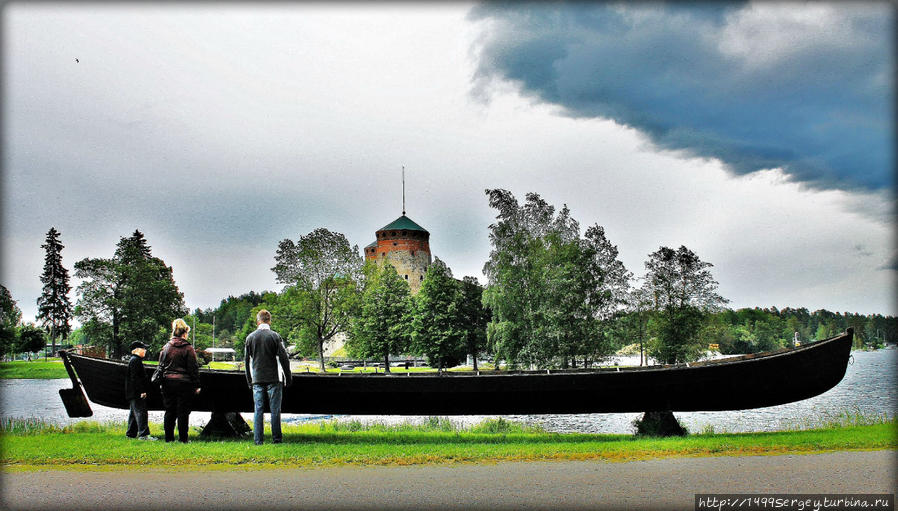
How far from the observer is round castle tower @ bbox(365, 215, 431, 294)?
5394 cm

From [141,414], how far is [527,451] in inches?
221

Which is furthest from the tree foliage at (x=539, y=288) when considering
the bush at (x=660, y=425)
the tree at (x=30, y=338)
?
the tree at (x=30, y=338)

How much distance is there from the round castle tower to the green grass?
27107mm

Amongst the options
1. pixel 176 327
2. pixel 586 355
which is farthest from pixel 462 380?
pixel 586 355

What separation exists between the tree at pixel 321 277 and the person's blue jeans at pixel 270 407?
29.4 m

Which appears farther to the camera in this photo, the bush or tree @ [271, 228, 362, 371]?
tree @ [271, 228, 362, 371]

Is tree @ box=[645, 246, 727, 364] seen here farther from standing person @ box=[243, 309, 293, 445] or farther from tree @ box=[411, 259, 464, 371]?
standing person @ box=[243, 309, 293, 445]

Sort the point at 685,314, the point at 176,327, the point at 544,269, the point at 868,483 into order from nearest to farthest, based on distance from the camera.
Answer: the point at 868,483, the point at 176,327, the point at 544,269, the point at 685,314

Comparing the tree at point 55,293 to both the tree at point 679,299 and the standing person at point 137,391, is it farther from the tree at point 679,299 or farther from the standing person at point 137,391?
the tree at point 679,299

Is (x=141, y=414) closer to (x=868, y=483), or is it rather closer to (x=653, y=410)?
(x=653, y=410)

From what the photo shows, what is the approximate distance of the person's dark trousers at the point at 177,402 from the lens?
7.59 meters

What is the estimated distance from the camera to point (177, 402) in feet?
25.3

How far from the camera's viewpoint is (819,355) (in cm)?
922

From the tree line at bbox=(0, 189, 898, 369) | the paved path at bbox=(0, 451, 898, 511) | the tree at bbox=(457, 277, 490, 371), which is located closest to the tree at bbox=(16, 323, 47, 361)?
the tree line at bbox=(0, 189, 898, 369)
